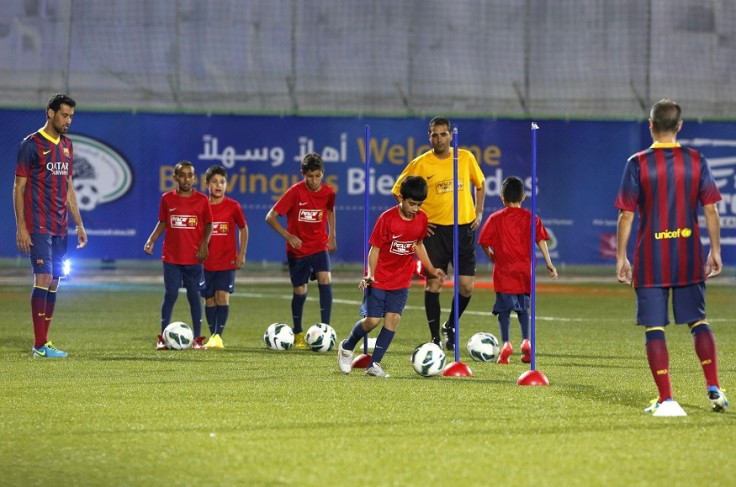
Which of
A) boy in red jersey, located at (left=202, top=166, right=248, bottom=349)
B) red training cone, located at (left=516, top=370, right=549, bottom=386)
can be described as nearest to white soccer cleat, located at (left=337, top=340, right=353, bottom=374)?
red training cone, located at (left=516, top=370, right=549, bottom=386)

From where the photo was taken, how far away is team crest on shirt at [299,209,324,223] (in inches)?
517

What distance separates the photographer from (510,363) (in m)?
11.4

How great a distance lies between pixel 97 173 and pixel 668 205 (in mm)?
18727

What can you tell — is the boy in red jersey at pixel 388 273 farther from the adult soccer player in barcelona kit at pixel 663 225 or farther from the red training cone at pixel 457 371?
the adult soccer player in barcelona kit at pixel 663 225

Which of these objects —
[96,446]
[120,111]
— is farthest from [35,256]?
[120,111]

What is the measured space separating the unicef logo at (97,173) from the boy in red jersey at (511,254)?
48.1 ft

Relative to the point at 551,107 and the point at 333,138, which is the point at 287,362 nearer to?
the point at 333,138

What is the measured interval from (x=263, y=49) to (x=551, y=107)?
655 cm

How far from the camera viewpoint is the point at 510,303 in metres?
11.6

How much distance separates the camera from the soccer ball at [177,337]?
12398 millimetres

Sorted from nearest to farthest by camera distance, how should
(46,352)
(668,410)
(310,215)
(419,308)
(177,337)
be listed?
(668,410)
(46,352)
(177,337)
(310,215)
(419,308)

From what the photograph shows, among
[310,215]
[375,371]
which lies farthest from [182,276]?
[375,371]

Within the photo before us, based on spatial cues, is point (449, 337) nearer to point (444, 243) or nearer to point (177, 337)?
point (444, 243)

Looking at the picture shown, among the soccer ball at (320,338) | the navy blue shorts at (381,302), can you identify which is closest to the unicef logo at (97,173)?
the soccer ball at (320,338)
